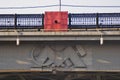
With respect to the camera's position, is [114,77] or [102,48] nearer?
[102,48]

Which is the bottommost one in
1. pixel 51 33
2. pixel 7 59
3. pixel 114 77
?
pixel 114 77

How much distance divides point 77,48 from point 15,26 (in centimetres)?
389

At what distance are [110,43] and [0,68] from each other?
6.49 meters

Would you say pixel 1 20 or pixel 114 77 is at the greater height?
pixel 1 20

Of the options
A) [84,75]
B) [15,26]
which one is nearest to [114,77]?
[84,75]

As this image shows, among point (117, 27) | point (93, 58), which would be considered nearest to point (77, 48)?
point (93, 58)

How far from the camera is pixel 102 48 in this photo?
78.8 ft

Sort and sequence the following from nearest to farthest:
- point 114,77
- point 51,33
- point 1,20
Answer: point 51,33
point 1,20
point 114,77

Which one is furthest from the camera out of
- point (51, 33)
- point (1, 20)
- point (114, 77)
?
point (114, 77)

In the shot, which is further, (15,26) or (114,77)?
(114,77)

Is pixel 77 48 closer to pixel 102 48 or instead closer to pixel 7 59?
pixel 102 48

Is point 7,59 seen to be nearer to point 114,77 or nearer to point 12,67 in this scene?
point 12,67

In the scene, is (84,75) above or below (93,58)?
below

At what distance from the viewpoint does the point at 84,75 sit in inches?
1294
